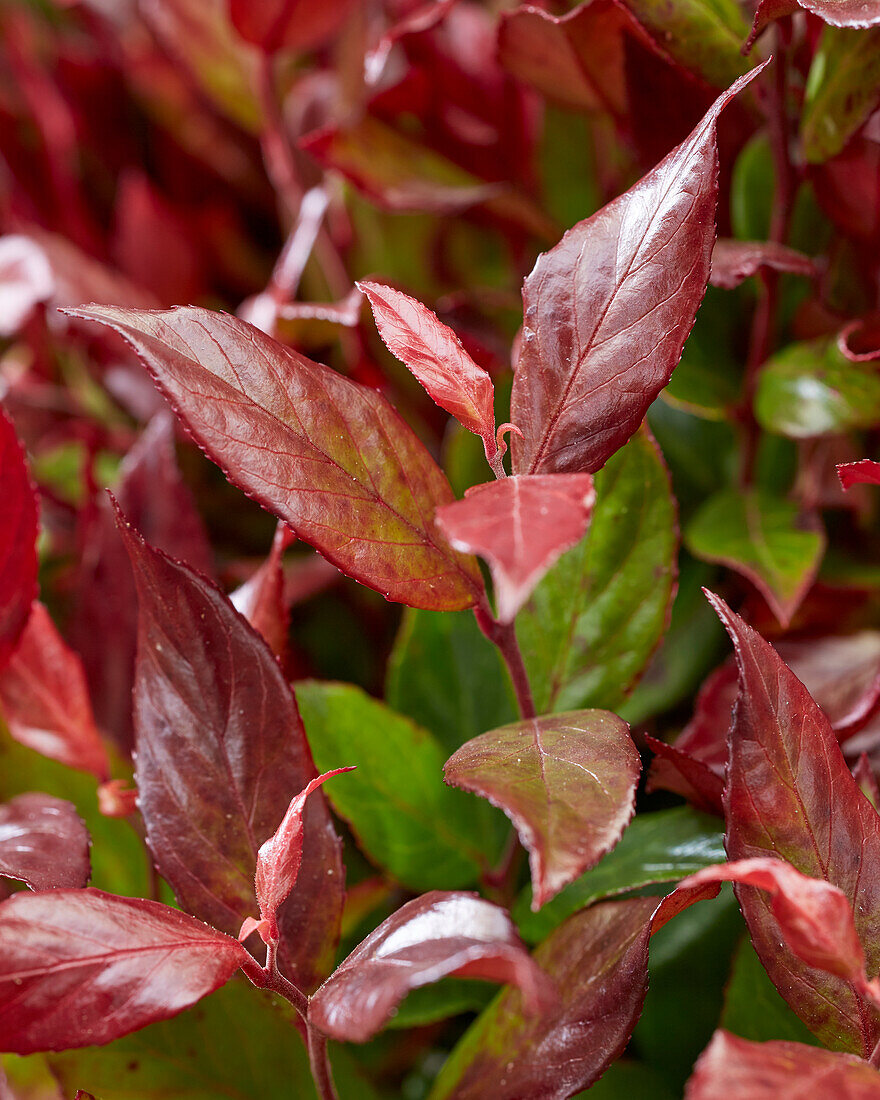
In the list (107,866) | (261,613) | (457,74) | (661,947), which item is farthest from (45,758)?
(457,74)

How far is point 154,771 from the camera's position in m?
0.36

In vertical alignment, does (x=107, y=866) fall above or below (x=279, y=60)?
below

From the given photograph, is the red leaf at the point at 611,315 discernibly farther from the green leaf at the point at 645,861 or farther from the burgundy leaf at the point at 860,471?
the green leaf at the point at 645,861

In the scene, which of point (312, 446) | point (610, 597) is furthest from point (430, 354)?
point (610, 597)

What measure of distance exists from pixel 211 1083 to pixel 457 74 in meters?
0.59

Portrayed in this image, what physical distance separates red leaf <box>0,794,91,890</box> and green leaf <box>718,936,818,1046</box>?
249 mm

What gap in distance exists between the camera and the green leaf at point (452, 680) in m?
0.49

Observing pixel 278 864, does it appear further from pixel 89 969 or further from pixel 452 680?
pixel 452 680

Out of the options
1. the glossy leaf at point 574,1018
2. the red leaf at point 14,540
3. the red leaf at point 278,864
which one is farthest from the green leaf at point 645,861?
the red leaf at point 14,540

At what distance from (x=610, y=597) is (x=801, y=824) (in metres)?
0.14

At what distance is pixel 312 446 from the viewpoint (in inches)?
12.2

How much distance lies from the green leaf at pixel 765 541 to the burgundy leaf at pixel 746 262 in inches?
5.1

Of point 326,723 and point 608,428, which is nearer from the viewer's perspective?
point 608,428

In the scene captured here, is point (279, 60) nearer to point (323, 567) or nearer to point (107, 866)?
point (323, 567)
